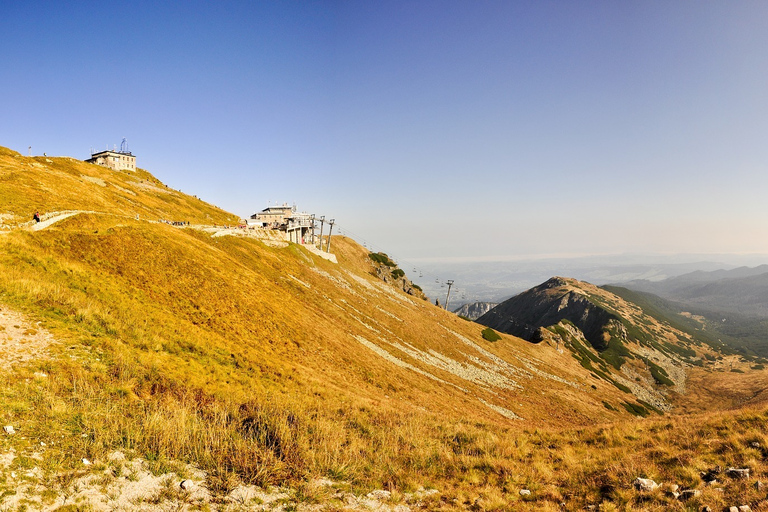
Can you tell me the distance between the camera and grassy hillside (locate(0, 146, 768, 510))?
440 inches

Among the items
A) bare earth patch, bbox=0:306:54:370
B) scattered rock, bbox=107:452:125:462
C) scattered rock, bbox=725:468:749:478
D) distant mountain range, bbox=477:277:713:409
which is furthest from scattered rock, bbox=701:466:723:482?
distant mountain range, bbox=477:277:713:409

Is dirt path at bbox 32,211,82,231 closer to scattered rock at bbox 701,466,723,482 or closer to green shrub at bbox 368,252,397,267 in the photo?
scattered rock at bbox 701,466,723,482

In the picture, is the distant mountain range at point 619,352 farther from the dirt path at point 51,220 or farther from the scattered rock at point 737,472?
the dirt path at point 51,220

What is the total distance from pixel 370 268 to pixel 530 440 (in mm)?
102652

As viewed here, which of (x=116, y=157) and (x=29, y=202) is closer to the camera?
(x=29, y=202)

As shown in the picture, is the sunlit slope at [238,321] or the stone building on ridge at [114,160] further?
the stone building on ridge at [114,160]

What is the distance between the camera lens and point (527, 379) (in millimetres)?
60750

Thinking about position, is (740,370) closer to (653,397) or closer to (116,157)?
(653,397)

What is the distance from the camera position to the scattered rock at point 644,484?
36.9 ft

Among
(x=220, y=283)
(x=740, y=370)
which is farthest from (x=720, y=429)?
(x=740, y=370)

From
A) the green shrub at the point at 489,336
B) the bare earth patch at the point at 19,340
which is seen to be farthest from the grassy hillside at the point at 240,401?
the green shrub at the point at 489,336

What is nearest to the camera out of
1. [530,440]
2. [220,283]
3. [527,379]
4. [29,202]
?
[530,440]

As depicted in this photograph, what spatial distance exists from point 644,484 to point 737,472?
3.48 metres

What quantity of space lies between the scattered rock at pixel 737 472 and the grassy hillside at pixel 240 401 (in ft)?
2.94
